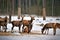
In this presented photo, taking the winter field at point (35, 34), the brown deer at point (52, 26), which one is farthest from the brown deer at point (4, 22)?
the brown deer at point (52, 26)

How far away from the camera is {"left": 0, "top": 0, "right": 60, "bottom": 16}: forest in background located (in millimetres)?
6609

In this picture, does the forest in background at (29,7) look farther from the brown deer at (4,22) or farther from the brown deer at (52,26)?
the brown deer at (52,26)

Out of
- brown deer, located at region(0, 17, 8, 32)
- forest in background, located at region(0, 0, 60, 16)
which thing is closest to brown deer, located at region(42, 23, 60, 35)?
forest in background, located at region(0, 0, 60, 16)

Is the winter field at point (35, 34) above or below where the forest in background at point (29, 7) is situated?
below

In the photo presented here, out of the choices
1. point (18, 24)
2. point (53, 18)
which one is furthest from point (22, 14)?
point (53, 18)

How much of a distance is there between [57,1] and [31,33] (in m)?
1.10

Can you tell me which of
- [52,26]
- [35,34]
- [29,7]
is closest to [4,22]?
[29,7]

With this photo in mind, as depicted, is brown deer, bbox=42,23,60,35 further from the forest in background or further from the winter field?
the forest in background

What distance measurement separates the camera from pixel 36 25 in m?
6.48

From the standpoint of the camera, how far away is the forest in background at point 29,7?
21.7 ft

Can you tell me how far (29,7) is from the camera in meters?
6.61

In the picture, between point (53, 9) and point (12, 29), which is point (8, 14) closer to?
point (12, 29)

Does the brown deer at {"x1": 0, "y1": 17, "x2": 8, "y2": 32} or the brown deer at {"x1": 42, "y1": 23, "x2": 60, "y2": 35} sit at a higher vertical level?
the brown deer at {"x1": 0, "y1": 17, "x2": 8, "y2": 32}

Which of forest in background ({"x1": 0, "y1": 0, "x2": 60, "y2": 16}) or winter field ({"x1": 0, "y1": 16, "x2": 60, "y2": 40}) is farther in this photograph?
forest in background ({"x1": 0, "y1": 0, "x2": 60, "y2": 16})
